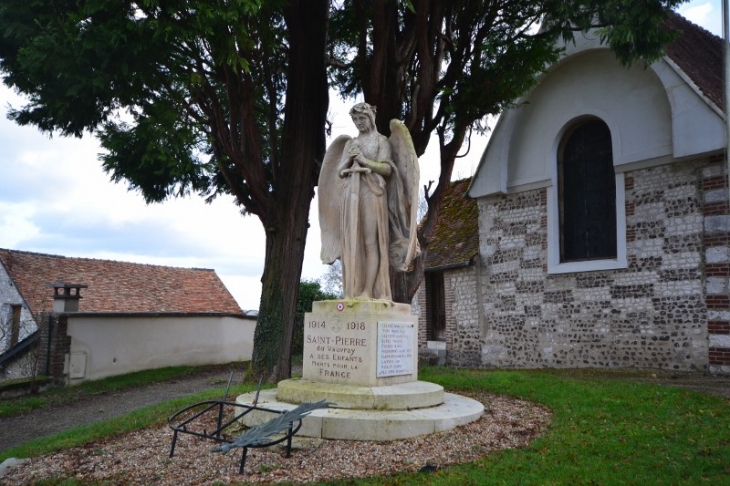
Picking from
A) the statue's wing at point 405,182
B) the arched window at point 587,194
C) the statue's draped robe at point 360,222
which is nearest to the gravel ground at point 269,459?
the statue's draped robe at point 360,222

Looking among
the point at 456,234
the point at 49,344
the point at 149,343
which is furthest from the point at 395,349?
the point at 149,343

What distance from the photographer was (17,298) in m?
20.0

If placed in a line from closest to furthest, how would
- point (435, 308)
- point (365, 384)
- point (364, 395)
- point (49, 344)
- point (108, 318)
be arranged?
1. point (364, 395)
2. point (365, 384)
3. point (49, 344)
4. point (108, 318)
5. point (435, 308)

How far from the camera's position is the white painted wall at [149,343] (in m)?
15.5

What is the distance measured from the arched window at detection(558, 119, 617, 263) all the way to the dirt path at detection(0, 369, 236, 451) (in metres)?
9.40

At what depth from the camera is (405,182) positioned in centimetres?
731

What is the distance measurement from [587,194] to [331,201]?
9165 mm

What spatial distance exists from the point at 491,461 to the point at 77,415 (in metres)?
8.80

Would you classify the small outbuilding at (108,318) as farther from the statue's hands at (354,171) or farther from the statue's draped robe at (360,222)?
the statue's hands at (354,171)

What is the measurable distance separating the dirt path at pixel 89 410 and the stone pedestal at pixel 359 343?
487cm

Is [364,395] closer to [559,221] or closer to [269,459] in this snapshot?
[269,459]

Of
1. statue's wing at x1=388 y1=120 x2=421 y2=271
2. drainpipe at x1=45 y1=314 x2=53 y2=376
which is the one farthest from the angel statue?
drainpipe at x1=45 y1=314 x2=53 y2=376

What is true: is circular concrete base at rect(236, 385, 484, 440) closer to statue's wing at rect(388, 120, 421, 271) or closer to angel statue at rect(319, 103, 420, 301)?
angel statue at rect(319, 103, 420, 301)

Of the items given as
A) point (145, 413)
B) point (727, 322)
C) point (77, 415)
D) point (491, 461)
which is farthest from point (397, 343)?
point (727, 322)
